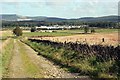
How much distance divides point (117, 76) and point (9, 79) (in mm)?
5553

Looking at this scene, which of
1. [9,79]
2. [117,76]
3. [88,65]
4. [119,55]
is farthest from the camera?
[88,65]

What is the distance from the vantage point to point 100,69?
689 inches

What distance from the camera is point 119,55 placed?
18375 millimetres

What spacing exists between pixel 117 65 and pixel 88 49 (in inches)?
343

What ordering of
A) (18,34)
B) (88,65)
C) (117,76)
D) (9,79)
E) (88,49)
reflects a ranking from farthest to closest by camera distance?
(18,34) < (88,49) < (88,65) < (9,79) < (117,76)

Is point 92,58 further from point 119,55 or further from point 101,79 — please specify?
point 101,79

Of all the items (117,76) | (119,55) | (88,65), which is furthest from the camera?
(88,65)

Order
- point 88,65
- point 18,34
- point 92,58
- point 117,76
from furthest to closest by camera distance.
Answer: point 18,34 < point 92,58 < point 88,65 < point 117,76

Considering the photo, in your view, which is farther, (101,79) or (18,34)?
(18,34)

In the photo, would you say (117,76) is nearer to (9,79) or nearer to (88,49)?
(9,79)

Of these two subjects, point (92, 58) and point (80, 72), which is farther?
point (92, 58)

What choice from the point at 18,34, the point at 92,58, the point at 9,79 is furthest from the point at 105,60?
the point at 18,34

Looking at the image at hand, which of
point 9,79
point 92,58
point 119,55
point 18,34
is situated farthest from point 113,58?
point 18,34

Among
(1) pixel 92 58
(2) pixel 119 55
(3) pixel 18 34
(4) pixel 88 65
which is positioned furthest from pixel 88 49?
(3) pixel 18 34
